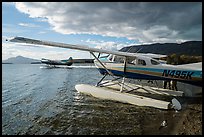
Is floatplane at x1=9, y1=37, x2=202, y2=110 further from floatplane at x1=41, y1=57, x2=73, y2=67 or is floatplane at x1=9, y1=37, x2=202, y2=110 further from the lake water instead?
floatplane at x1=41, y1=57, x2=73, y2=67

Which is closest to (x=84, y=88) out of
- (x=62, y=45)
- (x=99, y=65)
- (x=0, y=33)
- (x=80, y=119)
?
(x=99, y=65)

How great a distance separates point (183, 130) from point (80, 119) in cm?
312

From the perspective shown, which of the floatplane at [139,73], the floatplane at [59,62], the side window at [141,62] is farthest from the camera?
the floatplane at [59,62]

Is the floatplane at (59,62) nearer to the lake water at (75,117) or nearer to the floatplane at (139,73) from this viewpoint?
the floatplane at (139,73)

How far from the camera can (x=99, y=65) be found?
1186 centimetres

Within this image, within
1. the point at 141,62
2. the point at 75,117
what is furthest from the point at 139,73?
the point at 75,117

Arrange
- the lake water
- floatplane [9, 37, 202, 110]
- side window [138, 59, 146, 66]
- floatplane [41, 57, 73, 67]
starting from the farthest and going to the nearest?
floatplane [41, 57, 73, 67], side window [138, 59, 146, 66], floatplane [9, 37, 202, 110], the lake water

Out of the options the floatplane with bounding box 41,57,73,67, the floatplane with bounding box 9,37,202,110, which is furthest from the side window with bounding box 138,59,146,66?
the floatplane with bounding box 41,57,73,67

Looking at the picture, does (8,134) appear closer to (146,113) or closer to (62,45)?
(146,113)

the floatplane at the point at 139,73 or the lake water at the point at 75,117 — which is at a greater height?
the floatplane at the point at 139,73

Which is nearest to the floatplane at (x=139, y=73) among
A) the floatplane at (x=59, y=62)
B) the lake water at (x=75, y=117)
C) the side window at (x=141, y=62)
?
the side window at (x=141, y=62)

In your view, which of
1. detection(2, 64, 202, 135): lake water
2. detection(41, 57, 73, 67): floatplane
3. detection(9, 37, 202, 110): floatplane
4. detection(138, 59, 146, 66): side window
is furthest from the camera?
detection(41, 57, 73, 67): floatplane

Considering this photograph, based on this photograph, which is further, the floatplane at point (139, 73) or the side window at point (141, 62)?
the side window at point (141, 62)

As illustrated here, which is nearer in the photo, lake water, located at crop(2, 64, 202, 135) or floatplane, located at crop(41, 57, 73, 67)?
lake water, located at crop(2, 64, 202, 135)
